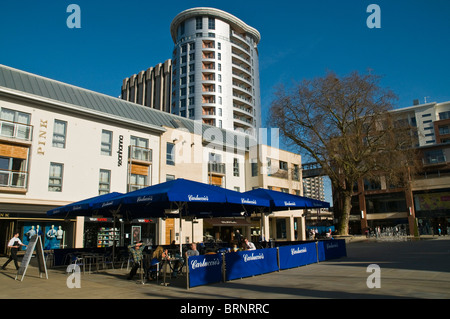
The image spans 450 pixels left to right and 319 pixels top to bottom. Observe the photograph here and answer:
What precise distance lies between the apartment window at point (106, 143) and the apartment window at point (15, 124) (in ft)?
18.4

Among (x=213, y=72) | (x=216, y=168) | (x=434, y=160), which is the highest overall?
(x=213, y=72)

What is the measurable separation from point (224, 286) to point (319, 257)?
747 cm

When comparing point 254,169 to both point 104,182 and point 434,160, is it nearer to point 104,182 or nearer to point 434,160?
point 104,182

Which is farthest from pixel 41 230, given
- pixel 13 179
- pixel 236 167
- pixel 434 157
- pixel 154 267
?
pixel 434 157

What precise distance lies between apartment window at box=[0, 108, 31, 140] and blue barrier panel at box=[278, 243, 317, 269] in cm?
1920

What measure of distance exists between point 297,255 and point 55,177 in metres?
18.4

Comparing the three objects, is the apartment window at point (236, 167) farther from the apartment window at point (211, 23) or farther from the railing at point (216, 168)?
the apartment window at point (211, 23)

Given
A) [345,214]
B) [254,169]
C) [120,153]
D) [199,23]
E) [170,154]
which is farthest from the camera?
[199,23]

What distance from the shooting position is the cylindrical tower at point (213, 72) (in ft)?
252

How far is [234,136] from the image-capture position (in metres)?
41.9

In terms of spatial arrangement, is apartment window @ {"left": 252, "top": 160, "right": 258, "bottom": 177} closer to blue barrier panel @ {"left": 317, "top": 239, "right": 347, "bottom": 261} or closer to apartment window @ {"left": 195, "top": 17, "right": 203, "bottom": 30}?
blue barrier panel @ {"left": 317, "top": 239, "right": 347, "bottom": 261}

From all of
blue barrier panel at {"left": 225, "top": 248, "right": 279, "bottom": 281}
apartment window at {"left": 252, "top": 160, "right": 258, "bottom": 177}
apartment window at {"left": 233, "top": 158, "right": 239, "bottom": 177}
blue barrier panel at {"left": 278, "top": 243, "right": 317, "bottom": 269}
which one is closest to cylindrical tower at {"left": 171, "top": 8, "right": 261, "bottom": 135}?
apartment window at {"left": 252, "top": 160, "right": 258, "bottom": 177}

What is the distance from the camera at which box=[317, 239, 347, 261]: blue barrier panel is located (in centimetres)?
1633

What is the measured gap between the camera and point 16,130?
22891 millimetres
